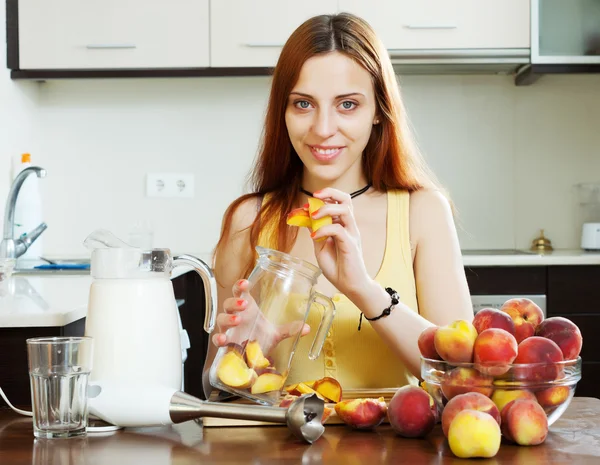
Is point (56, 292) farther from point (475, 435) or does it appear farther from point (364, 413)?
point (475, 435)

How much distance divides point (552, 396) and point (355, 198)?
0.89m

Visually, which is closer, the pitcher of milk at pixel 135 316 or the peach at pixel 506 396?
the peach at pixel 506 396

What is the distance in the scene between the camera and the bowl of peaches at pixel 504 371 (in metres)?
0.84

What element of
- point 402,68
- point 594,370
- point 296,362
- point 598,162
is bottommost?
point 594,370

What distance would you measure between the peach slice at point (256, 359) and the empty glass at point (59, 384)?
7.2 inches

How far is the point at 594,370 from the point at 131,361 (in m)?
2.12

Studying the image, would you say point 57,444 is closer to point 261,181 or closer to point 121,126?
point 261,181

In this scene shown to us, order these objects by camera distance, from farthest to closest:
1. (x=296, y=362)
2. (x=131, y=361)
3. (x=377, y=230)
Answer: (x=377, y=230), (x=296, y=362), (x=131, y=361)

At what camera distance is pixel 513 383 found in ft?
2.77

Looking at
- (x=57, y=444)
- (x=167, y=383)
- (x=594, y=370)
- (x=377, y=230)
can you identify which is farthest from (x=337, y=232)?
(x=594, y=370)

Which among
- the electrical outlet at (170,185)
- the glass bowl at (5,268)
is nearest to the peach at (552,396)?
the glass bowl at (5,268)

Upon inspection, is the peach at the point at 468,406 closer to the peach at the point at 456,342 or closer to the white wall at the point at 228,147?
the peach at the point at 456,342

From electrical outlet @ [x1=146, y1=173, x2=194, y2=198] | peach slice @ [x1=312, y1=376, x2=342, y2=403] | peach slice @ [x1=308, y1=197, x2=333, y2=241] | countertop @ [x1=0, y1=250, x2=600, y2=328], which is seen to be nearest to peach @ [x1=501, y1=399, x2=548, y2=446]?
peach slice @ [x1=312, y1=376, x2=342, y2=403]

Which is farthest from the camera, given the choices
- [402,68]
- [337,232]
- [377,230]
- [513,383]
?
[402,68]
